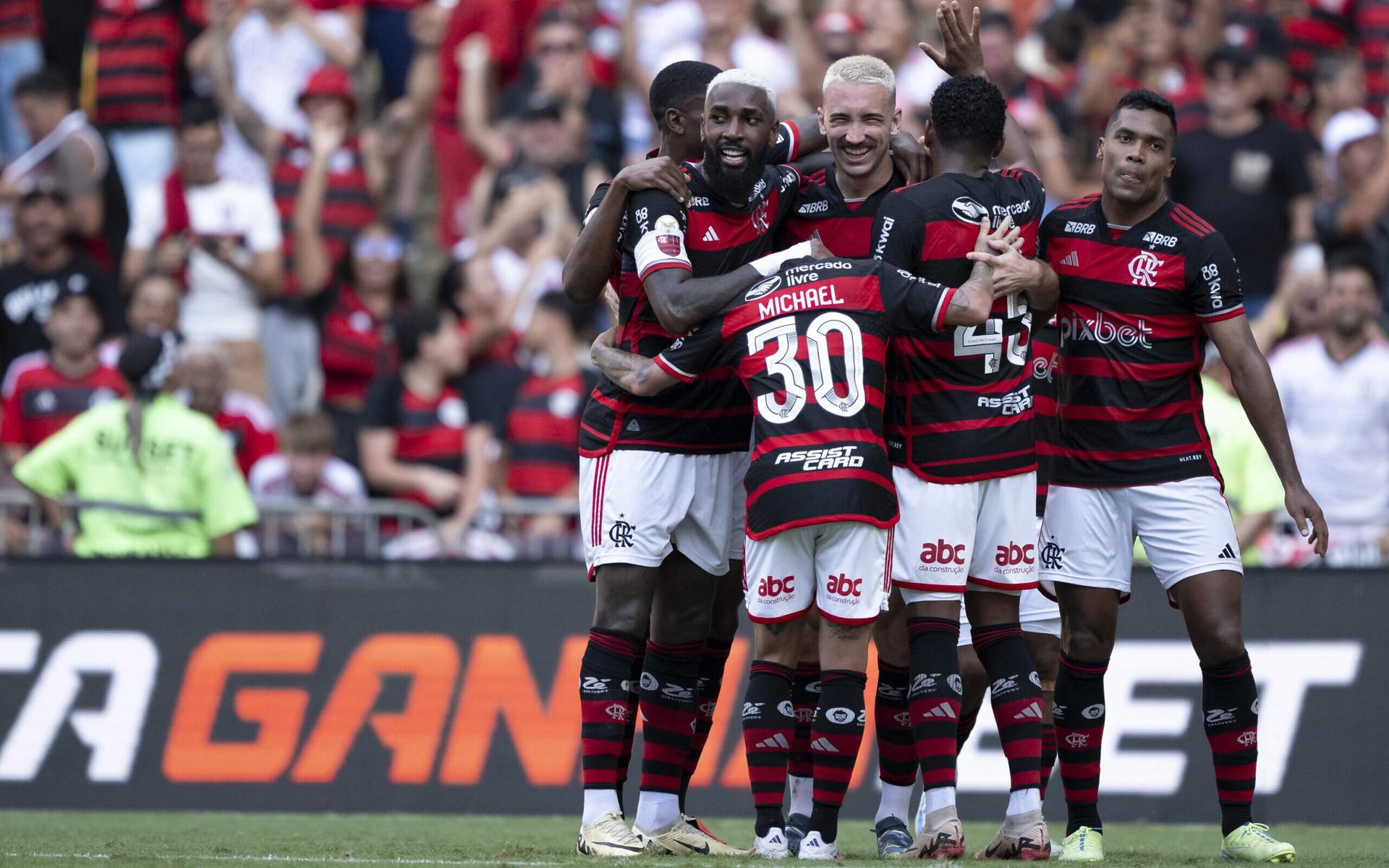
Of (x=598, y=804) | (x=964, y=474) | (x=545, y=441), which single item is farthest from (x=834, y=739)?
(x=545, y=441)

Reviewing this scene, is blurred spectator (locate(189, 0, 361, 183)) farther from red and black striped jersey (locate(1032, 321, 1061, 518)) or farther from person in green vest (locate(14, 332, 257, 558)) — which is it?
red and black striped jersey (locate(1032, 321, 1061, 518))

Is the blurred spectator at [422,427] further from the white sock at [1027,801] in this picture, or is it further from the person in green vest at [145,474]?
the white sock at [1027,801]

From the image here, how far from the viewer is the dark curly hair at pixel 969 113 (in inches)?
285

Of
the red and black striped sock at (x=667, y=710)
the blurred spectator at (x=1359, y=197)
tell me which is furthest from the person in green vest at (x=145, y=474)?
the blurred spectator at (x=1359, y=197)

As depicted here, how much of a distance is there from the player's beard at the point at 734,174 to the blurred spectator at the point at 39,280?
24.6 feet

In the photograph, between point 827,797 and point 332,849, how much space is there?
2076 mm

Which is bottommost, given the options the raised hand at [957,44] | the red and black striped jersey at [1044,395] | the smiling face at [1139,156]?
the red and black striped jersey at [1044,395]

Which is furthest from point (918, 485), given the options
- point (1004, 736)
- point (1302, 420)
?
point (1302, 420)

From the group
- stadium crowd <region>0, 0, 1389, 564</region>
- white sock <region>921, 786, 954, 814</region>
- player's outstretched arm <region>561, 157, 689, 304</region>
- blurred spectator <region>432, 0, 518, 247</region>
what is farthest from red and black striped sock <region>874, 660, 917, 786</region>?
blurred spectator <region>432, 0, 518, 247</region>

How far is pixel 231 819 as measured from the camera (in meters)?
9.73

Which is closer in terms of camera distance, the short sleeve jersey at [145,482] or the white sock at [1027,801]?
the white sock at [1027,801]

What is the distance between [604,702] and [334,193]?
8.08 metres

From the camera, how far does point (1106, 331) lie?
742cm

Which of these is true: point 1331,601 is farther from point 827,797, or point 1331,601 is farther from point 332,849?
point 332,849
